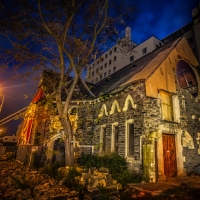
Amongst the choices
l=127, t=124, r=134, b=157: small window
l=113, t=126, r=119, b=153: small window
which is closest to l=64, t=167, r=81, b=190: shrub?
l=127, t=124, r=134, b=157: small window

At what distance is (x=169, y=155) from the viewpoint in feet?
28.6

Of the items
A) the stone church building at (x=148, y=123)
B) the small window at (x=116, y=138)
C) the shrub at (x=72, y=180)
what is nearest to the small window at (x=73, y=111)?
the stone church building at (x=148, y=123)

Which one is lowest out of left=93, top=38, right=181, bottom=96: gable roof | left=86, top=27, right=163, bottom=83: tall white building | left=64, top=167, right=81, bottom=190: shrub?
left=64, top=167, right=81, bottom=190: shrub

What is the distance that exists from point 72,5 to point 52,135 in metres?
9.77

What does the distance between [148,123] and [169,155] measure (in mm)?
2205

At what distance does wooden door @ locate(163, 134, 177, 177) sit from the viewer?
8.43m

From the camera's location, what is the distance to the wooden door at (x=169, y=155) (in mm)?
8430

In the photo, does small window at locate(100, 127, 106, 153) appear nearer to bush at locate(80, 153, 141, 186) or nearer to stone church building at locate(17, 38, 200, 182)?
stone church building at locate(17, 38, 200, 182)

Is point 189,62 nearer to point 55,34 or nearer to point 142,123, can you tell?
point 142,123

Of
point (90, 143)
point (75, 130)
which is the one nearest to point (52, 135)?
point (75, 130)

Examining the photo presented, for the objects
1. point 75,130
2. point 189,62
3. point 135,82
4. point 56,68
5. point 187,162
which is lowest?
point 187,162

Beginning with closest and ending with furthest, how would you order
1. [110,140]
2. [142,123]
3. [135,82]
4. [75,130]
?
[142,123] < [135,82] < [110,140] < [75,130]

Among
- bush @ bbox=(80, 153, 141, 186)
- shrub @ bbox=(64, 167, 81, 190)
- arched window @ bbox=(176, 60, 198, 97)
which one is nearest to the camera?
shrub @ bbox=(64, 167, 81, 190)

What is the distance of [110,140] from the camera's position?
11.0 m
